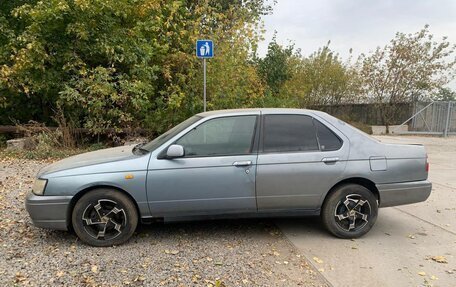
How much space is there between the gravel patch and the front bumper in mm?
279

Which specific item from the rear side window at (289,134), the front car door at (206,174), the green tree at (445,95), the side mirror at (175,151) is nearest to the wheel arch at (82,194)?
the front car door at (206,174)

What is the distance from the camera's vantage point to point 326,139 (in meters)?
4.42

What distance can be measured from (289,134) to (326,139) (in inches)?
18.1

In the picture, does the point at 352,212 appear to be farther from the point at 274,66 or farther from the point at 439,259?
the point at 274,66

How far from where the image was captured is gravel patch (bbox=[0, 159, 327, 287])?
3.40 m

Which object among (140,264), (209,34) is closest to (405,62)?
(209,34)

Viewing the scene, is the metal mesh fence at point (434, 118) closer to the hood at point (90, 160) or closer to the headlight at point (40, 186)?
the hood at point (90, 160)

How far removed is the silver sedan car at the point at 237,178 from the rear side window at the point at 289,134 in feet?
0.04

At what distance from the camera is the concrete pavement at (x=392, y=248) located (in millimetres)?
3562

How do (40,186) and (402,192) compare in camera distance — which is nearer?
(40,186)

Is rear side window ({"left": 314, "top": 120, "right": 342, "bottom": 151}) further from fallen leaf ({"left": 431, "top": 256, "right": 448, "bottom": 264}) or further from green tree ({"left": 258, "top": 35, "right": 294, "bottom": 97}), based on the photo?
green tree ({"left": 258, "top": 35, "right": 294, "bottom": 97})

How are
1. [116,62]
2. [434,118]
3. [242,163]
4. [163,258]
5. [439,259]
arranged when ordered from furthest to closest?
[434,118] < [116,62] < [242,163] < [439,259] < [163,258]

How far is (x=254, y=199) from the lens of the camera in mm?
4250

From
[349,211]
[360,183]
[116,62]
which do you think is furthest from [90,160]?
[116,62]
